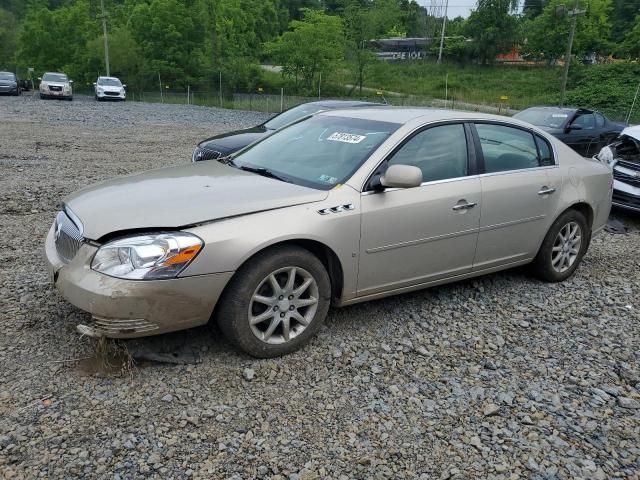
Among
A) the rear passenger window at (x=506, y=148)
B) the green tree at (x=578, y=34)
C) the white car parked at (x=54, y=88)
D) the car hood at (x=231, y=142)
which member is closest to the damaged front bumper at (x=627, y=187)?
the rear passenger window at (x=506, y=148)

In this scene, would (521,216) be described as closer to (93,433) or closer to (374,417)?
(374,417)

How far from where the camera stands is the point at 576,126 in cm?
1197

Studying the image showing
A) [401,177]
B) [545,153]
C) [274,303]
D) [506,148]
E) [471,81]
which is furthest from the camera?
[471,81]

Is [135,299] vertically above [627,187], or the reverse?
[135,299]

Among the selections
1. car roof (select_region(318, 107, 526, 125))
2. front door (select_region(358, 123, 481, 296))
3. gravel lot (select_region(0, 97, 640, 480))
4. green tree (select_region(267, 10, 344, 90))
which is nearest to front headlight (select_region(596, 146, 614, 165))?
gravel lot (select_region(0, 97, 640, 480))

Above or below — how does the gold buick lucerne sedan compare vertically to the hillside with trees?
below

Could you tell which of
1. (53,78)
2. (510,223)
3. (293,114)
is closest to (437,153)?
(510,223)

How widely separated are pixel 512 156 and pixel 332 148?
156cm

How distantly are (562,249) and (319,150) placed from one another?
2491mm

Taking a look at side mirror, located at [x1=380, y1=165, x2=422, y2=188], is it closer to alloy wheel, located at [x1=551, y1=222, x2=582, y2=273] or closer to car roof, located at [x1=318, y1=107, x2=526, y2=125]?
car roof, located at [x1=318, y1=107, x2=526, y2=125]

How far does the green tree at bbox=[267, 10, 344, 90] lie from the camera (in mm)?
44969

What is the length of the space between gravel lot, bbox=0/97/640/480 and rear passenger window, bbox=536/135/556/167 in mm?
1144

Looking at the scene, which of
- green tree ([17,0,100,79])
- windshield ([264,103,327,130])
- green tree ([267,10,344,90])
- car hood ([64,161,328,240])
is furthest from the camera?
green tree ([17,0,100,79])

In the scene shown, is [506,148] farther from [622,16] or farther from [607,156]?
[622,16]
